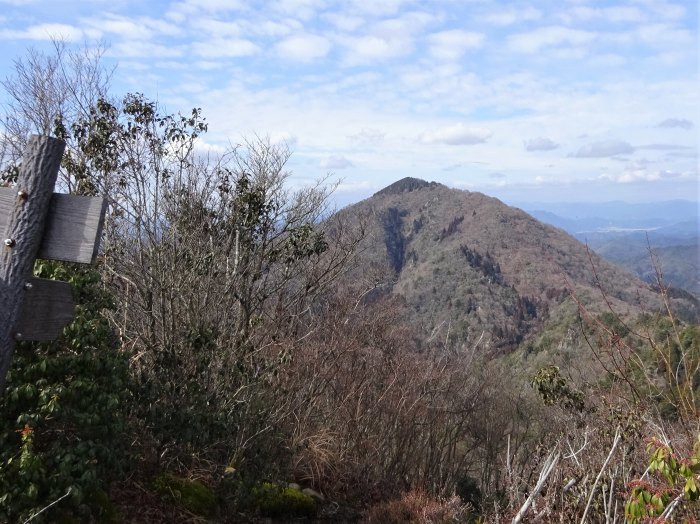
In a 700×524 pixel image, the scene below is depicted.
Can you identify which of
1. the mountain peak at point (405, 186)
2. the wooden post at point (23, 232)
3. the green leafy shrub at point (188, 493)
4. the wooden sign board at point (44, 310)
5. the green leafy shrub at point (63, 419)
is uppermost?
the mountain peak at point (405, 186)

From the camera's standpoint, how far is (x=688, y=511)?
3.25 meters

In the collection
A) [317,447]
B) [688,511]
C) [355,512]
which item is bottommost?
[355,512]

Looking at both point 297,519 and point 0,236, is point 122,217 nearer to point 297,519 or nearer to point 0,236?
point 297,519

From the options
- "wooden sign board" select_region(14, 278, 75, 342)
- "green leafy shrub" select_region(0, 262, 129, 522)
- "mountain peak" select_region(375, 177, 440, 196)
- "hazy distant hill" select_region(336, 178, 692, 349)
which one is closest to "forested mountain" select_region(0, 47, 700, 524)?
"green leafy shrub" select_region(0, 262, 129, 522)

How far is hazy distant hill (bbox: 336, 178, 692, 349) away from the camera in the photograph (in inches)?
2361

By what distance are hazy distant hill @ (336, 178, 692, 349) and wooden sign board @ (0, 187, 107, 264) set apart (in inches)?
1661

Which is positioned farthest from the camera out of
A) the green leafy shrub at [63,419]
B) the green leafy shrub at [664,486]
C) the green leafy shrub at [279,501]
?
the green leafy shrub at [279,501]

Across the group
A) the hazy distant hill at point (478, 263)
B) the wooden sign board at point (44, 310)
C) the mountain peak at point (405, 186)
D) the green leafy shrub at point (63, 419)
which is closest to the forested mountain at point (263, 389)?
the green leafy shrub at point (63, 419)

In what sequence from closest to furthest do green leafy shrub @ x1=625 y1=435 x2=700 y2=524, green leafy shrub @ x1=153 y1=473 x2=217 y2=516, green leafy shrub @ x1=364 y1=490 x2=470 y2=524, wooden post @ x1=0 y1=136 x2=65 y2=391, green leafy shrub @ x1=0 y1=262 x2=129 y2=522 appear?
1. wooden post @ x1=0 y1=136 x2=65 y2=391
2. green leafy shrub @ x1=625 y1=435 x2=700 y2=524
3. green leafy shrub @ x1=0 y1=262 x2=129 y2=522
4. green leafy shrub @ x1=153 y1=473 x2=217 y2=516
5. green leafy shrub @ x1=364 y1=490 x2=470 y2=524

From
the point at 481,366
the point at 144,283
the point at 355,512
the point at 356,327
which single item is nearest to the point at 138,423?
the point at 144,283

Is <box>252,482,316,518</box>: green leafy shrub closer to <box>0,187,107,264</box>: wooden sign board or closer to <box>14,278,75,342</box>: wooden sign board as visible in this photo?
<box>14,278,75,342</box>: wooden sign board

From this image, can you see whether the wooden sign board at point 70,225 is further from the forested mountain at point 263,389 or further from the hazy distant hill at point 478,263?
the hazy distant hill at point 478,263

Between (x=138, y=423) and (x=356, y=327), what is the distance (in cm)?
607

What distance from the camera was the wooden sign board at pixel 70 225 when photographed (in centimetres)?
174
